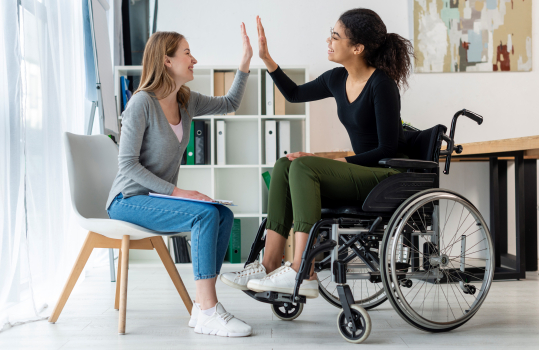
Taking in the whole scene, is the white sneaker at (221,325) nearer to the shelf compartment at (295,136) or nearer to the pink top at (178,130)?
the pink top at (178,130)

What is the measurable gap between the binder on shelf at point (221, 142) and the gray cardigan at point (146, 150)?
1.26 metres

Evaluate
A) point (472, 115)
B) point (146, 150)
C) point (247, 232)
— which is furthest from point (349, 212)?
point (247, 232)

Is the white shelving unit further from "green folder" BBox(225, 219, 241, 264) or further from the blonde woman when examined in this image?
the blonde woman

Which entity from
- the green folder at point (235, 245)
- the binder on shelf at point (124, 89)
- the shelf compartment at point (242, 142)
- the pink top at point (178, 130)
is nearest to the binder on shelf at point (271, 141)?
the shelf compartment at point (242, 142)

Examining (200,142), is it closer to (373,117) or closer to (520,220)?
(373,117)

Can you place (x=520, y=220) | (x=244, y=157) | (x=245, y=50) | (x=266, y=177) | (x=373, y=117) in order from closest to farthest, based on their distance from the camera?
(x=373, y=117) → (x=245, y=50) → (x=520, y=220) → (x=266, y=177) → (x=244, y=157)

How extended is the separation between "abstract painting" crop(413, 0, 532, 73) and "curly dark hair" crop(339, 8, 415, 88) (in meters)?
1.70

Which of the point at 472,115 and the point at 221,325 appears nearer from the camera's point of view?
the point at 221,325

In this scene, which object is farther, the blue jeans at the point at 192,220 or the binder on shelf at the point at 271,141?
the binder on shelf at the point at 271,141

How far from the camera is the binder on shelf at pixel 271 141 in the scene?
2975 mm

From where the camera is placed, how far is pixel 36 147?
188 centimetres

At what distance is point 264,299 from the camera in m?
1.38

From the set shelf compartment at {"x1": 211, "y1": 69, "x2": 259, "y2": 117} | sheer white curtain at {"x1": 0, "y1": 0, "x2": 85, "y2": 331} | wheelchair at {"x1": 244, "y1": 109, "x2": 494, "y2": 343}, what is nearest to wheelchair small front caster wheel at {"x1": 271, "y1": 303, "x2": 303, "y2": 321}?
wheelchair at {"x1": 244, "y1": 109, "x2": 494, "y2": 343}

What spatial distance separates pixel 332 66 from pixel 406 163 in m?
1.96
